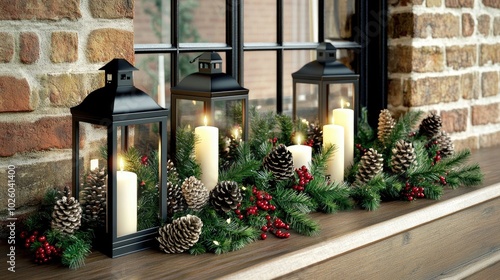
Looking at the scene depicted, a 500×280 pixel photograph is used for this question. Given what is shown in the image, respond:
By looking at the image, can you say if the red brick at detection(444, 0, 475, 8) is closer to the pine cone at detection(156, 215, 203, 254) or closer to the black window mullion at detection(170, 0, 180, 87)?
the black window mullion at detection(170, 0, 180, 87)

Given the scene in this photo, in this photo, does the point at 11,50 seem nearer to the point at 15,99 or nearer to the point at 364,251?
the point at 15,99

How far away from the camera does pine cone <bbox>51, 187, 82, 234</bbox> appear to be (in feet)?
4.28

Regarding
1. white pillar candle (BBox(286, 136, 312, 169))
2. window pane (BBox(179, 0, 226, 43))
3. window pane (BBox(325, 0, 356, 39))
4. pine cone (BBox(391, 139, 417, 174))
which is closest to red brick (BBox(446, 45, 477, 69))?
window pane (BBox(325, 0, 356, 39))

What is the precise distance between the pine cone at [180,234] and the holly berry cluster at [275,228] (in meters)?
0.19

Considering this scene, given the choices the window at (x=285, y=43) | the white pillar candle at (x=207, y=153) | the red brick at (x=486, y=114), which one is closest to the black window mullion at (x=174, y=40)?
the window at (x=285, y=43)

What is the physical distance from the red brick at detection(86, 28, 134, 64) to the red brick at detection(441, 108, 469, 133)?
1.29 m

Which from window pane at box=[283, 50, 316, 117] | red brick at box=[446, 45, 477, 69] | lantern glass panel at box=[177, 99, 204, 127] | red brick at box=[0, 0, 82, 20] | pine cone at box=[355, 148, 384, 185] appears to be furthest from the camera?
red brick at box=[446, 45, 477, 69]

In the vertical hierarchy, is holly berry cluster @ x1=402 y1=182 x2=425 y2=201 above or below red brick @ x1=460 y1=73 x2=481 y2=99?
below

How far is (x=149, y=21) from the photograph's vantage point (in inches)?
221

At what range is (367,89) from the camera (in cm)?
241

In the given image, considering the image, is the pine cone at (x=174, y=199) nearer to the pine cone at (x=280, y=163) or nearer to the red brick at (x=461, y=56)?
the pine cone at (x=280, y=163)

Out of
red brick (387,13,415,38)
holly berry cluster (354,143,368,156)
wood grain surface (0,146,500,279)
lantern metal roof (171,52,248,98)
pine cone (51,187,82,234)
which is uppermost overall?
red brick (387,13,415,38)

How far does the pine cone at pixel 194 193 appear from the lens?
1.43 meters

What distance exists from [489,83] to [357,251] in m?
1.40
